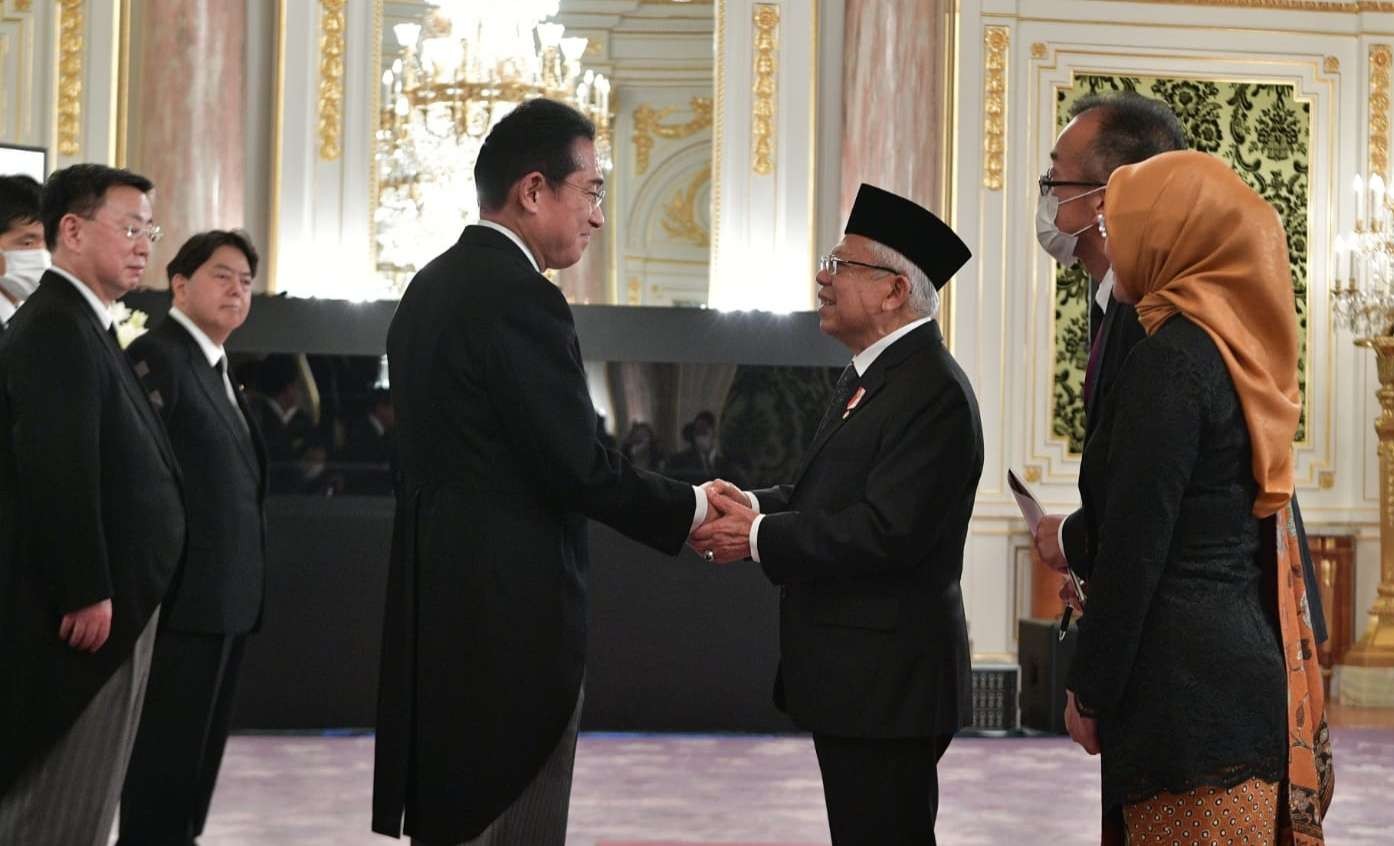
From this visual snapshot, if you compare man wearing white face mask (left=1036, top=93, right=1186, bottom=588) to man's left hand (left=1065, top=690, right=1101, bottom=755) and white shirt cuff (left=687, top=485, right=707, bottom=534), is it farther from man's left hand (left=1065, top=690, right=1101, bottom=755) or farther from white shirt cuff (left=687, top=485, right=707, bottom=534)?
white shirt cuff (left=687, top=485, right=707, bottom=534)

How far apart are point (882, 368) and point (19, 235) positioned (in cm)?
211

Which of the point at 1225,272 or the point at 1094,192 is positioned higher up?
the point at 1094,192

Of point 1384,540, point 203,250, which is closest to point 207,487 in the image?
point 203,250

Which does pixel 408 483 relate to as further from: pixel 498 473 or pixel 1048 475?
pixel 1048 475

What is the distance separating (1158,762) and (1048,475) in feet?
20.7

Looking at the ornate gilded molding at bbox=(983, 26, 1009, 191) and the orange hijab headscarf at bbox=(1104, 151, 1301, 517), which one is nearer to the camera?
the orange hijab headscarf at bbox=(1104, 151, 1301, 517)

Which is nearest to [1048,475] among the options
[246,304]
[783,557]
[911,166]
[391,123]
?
[911,166]

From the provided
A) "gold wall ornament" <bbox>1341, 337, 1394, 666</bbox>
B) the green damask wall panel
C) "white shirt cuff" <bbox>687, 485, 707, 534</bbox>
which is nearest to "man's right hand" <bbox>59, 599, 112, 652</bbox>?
"white shirt cuff" <bbox>687, 485, 707, 534</bbox>

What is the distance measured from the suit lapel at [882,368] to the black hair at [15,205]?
1.99m

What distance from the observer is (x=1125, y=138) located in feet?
9.80

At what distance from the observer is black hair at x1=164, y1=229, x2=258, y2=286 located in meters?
4.21

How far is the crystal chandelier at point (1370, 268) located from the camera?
8.41 meters

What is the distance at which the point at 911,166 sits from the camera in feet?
26.4

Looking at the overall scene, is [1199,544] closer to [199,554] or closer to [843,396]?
[843,396]
